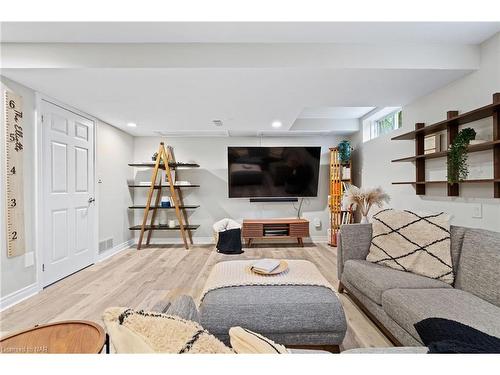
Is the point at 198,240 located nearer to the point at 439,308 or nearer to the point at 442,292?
the point at 442,292

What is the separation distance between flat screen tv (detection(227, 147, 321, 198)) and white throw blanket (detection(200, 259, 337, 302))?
2.82 m

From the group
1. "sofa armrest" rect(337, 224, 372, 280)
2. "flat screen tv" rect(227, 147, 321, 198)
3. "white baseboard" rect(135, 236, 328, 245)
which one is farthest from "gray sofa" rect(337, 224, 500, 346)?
"white baseboard" rect(135, 236, 328, 245)

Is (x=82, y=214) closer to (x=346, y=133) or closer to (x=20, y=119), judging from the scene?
(x=20, y=119)

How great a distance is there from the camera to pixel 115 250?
14.5 feet

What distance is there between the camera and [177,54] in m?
2.21

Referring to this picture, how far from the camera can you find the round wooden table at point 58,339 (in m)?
0.90

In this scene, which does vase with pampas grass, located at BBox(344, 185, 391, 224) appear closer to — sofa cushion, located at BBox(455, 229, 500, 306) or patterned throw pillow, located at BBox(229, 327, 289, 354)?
A: sofa cushion, located at BBox(455, 229, 500, 306)

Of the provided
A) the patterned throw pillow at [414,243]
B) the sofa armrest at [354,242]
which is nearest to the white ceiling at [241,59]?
the patterned throw pillow at [414,243]

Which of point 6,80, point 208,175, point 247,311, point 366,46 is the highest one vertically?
point 366,46

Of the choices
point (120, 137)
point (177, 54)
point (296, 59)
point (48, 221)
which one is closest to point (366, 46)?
point (296, 59)

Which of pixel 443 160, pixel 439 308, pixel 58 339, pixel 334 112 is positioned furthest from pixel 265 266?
pixel 334 112

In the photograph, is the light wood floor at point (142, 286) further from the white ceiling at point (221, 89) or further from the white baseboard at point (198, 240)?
the white ceiling at point (221, 89)

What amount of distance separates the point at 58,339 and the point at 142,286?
2020mm

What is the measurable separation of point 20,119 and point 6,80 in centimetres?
35
